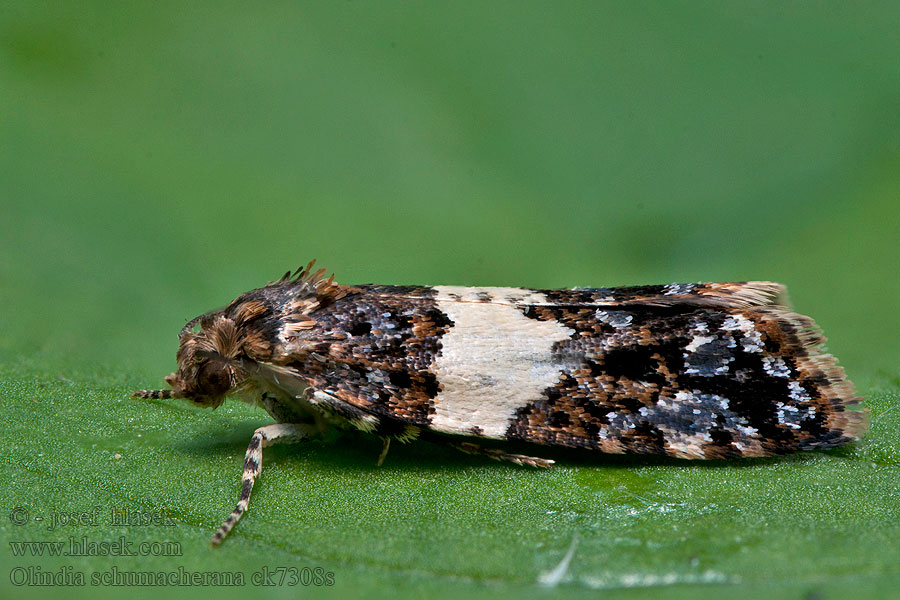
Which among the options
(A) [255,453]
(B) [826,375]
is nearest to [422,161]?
(A) [255,453]

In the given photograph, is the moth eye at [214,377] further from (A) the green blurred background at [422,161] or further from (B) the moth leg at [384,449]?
(B) the moth leg at [384,449]

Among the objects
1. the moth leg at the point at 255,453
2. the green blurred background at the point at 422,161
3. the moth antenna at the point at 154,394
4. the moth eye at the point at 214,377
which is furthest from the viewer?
the green blurred background at the point at 422,161

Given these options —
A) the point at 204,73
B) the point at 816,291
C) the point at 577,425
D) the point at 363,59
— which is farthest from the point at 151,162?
the point at 816,291

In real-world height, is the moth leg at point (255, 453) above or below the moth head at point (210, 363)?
below

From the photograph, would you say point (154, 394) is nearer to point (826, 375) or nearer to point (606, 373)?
point (606, 373)

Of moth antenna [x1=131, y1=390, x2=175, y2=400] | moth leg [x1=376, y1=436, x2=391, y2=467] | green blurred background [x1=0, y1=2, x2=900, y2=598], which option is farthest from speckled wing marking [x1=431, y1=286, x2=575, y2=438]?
moth antenna [x1=131, y1=390, x2=175, y2=400]

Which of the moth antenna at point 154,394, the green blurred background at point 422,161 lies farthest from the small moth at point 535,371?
the green blurred background at point 422,161

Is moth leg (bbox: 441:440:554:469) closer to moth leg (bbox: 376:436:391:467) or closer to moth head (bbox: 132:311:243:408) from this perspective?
moth leg (bbox: 376:436:391:467)
